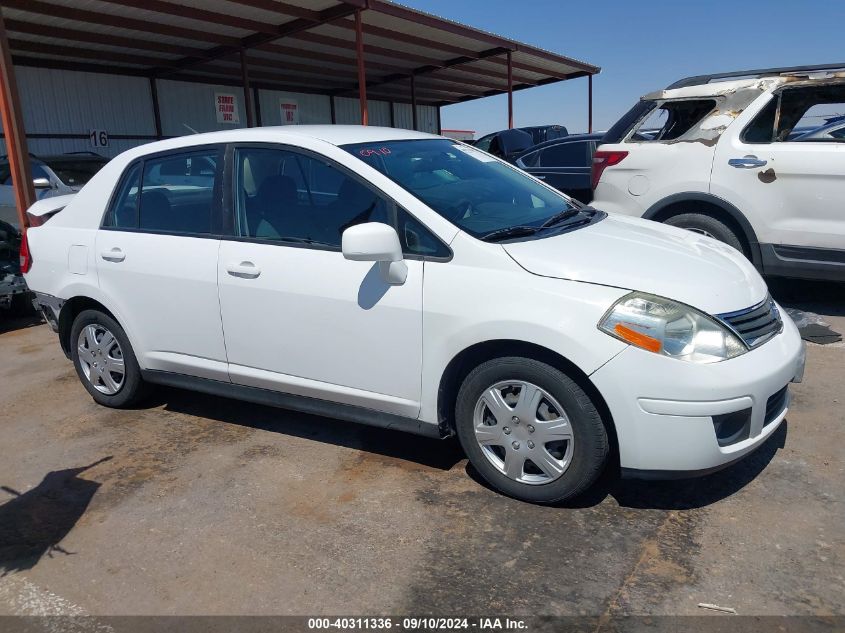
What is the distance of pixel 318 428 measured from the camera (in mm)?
4027

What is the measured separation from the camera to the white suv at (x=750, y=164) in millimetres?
5246

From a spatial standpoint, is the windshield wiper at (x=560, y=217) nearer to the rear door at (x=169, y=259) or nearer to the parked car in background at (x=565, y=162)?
the rear door at (x=169, y=259)

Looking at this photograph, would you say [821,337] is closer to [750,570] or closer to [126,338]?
[750,570]

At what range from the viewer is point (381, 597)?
246 centimetres

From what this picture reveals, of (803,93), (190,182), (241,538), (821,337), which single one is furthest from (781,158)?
(241,538)

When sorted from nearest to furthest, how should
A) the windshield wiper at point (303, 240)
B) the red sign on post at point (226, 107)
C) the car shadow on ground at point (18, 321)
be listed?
the windshield wiper at point (303, 240)
the car shadow on ground at point (18, 321)
the red sign on post at point (226, 107)

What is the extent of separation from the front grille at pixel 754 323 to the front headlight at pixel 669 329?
0.06 metres

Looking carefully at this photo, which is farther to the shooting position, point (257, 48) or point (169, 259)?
point (257, 48)

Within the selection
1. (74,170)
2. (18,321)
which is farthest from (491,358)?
(74,170)

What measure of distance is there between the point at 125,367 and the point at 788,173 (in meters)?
4.98

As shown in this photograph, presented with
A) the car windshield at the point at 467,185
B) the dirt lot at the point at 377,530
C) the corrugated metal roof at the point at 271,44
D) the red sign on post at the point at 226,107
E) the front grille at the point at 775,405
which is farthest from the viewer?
the red sign on post at the point at 226,107

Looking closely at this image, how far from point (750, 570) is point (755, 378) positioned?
72 centimetres

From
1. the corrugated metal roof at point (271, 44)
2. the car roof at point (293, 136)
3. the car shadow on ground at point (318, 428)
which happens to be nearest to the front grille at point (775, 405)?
the car shadow on ground at point (318, 428)

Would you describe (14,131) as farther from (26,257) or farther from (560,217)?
(560,217)
